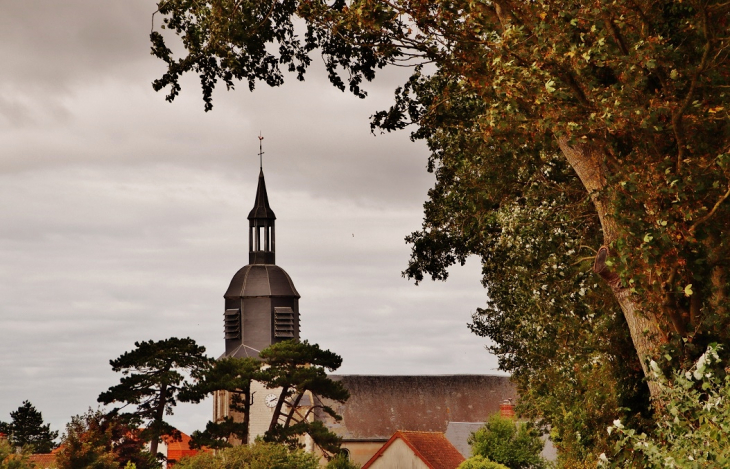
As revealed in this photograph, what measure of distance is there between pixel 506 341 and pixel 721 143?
1652cm

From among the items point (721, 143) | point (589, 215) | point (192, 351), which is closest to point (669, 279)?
point (721, 143)

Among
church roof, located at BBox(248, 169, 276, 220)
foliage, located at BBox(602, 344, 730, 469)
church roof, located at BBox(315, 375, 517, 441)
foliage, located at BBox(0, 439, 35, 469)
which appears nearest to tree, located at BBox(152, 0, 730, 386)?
foliage, located at BBox(602, 344, 730, 469)

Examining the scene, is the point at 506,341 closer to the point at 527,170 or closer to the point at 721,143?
the point at 527,170

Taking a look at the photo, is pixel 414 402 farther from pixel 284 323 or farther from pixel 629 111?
pixel 629 111

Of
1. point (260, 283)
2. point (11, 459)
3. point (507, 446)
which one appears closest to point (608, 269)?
point (11, 459)

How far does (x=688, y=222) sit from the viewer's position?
977 centimetres

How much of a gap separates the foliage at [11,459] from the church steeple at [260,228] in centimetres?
2437

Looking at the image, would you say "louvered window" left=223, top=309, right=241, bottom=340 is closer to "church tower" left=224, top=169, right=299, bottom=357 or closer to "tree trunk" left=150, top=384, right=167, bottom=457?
"church tower" left=224, top=169, right=299, bottom=357

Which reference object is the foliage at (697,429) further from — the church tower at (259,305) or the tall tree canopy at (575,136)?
the church tower at (259,305)

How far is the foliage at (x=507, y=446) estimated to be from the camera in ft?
148

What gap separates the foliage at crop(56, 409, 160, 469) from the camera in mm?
37562

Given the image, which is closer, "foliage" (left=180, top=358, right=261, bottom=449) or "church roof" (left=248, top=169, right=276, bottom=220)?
"foliage" (left=180, top=358, right=261, bottom=449)

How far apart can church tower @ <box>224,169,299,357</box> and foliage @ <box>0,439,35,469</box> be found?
64.9ft

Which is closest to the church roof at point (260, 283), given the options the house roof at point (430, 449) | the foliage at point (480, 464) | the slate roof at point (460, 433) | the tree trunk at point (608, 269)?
the house roof at point (430, 449)
